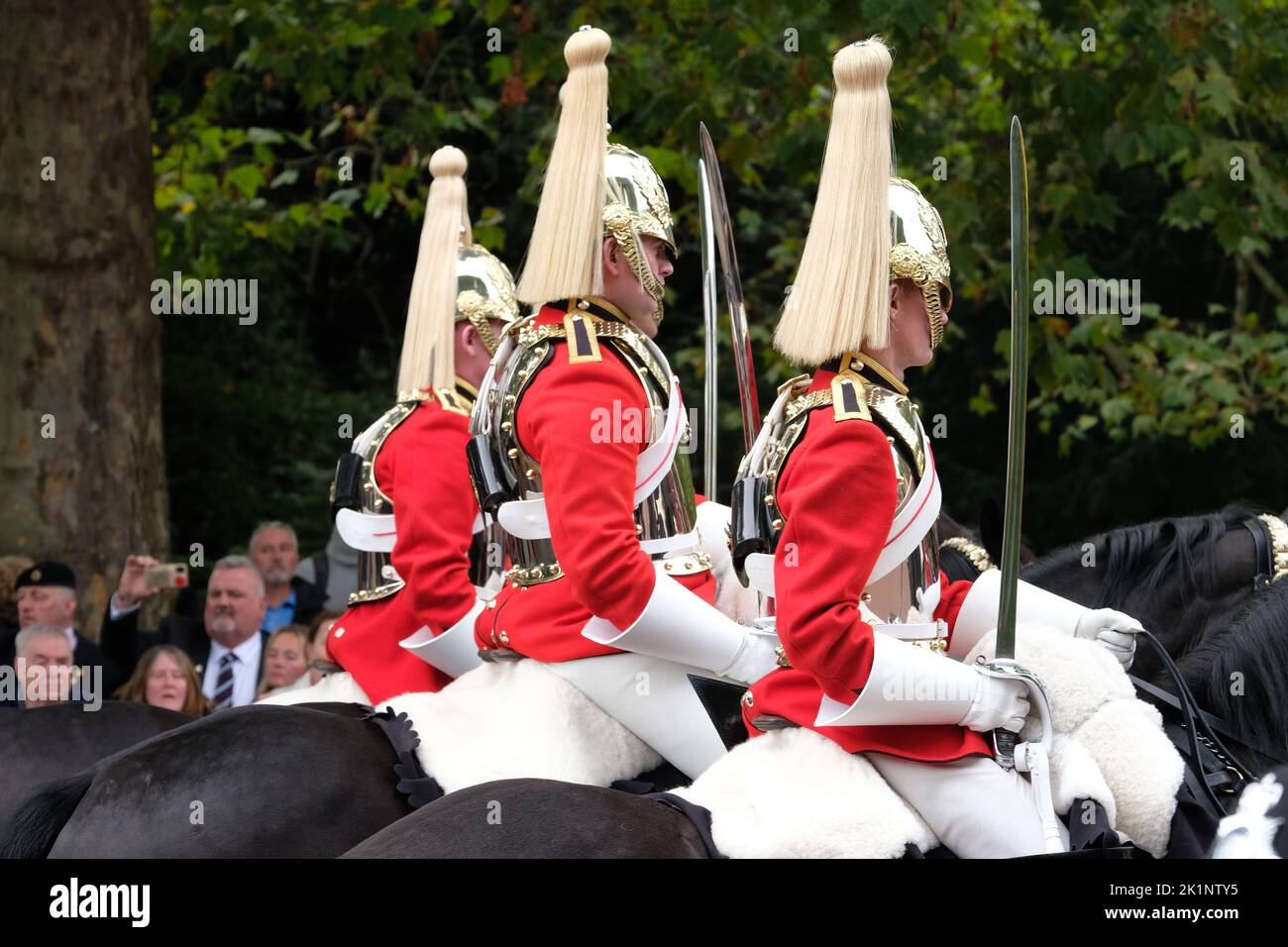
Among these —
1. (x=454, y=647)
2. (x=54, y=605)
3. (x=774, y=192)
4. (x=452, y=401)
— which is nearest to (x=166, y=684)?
(x=54, y=605)

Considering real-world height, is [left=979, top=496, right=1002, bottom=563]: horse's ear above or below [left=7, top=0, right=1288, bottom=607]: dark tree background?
below

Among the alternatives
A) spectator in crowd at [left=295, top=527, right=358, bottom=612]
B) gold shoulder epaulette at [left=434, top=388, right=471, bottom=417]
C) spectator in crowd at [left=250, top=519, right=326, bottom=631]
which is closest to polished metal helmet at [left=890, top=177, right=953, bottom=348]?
gold shoulder epaulette at [left=434, top=388, right=471, bottom=417]

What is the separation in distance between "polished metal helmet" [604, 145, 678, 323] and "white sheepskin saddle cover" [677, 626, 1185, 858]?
1.25 metres

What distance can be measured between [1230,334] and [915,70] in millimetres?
2701

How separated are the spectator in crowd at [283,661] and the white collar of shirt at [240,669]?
23 cm

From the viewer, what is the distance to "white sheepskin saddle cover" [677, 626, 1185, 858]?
3221 mm

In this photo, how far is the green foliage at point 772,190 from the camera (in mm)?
9477

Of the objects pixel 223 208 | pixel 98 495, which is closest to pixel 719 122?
pixel 223 208

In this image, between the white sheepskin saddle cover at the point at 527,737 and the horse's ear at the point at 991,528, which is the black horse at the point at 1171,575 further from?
the white sheepskin saddle cover at the point at 527,737

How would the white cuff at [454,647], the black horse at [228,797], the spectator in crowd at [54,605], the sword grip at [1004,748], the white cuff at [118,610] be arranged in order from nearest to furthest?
the sword grip at [1004,748] → the black horse at [228,797] → the white cuff at [454,647] → the spectator in crowd at [54,605] → the white cuff at [118,610]

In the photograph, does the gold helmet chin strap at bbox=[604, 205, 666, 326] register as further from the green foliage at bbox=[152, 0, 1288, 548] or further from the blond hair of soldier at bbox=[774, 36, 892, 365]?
the green foliage at bbox=[152, 0, 1288, 548]

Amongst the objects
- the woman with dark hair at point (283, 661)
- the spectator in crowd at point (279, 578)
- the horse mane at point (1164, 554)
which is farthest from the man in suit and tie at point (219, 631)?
the horse mane at point (1164, 554)

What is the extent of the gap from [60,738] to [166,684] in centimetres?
127
